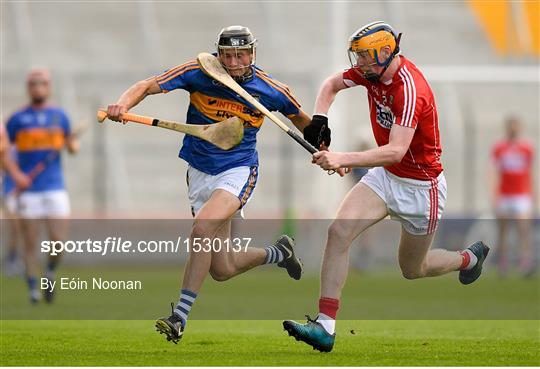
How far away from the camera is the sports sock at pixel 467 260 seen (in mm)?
9117

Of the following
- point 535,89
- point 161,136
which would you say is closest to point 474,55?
point 535,89

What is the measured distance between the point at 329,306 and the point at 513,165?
32.5ft

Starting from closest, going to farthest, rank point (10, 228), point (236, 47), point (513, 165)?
point (236, 47)
point (10, 228)
point (513, 165)

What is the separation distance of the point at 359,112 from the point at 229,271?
1197 cm

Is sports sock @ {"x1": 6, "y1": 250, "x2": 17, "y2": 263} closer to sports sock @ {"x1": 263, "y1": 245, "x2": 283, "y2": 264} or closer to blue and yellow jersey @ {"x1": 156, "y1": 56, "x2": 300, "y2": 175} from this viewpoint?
sports sock @ {"x1": 263, "y1": 245, "x2": 283, "y2": 264}

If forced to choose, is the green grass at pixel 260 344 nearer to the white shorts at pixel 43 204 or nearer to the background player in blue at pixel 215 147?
the background player in blue at pixel 215 147

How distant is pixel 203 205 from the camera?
336 inches

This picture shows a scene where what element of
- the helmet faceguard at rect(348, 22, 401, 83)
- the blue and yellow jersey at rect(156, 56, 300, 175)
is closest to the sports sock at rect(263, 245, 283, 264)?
the blue and yellow jersey at rect(156, 56, 300, 175)

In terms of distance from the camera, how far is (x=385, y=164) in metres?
7.86

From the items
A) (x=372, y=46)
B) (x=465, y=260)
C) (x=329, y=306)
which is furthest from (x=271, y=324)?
(x=372, y=46)

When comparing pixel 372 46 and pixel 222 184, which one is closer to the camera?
pixel 372 46

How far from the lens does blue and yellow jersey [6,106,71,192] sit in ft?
42.0

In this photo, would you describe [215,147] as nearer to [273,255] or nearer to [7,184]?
[273,255]

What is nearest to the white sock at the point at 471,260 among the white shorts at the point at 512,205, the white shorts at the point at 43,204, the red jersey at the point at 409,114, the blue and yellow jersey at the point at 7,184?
the red jersey at the point at 409,114
